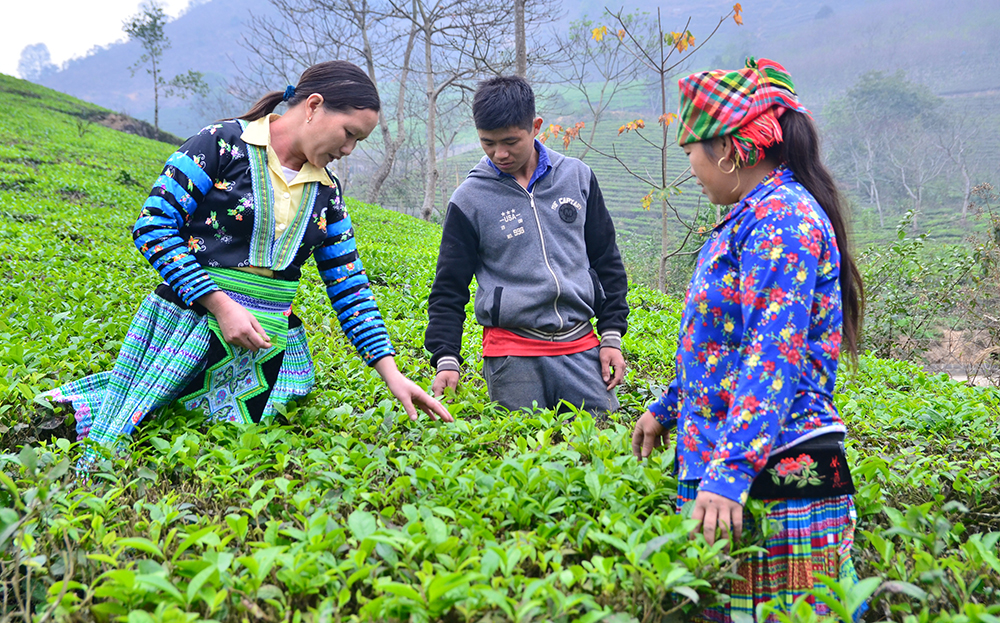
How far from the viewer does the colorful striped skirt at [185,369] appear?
2350mm

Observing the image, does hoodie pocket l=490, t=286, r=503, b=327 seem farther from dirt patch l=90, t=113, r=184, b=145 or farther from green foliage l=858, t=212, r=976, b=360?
dirt patch l=90, t=113, r=184, b=145

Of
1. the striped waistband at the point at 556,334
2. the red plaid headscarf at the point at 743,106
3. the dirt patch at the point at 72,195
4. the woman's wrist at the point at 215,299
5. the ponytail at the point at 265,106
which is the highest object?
the dirt patch at the point at 72,195

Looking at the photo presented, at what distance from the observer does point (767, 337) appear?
4.86 ft

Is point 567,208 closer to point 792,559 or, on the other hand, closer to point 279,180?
point 279,180

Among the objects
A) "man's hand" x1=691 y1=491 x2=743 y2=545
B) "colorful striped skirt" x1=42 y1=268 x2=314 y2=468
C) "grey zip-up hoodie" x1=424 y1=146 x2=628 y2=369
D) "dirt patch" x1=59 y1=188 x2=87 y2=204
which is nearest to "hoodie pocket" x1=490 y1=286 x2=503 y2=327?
"grey zip-up hoodie" x1=424 y1=146 x2=628 y2=369

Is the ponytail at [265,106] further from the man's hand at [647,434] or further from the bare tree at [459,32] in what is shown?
the bare tree at [459,32]

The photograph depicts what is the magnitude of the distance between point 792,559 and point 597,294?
5.17 feet

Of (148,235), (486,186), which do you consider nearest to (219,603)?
(148,235)

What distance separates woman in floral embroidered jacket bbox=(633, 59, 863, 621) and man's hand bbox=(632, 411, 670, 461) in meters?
0.23

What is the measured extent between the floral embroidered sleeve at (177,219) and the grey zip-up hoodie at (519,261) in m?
0.98

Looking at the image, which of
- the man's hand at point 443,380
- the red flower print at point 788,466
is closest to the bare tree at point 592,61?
the man's hand at point 443,380

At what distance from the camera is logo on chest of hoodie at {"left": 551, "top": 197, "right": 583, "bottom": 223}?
289 cm

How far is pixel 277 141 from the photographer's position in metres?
2.46

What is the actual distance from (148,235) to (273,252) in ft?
1.35
